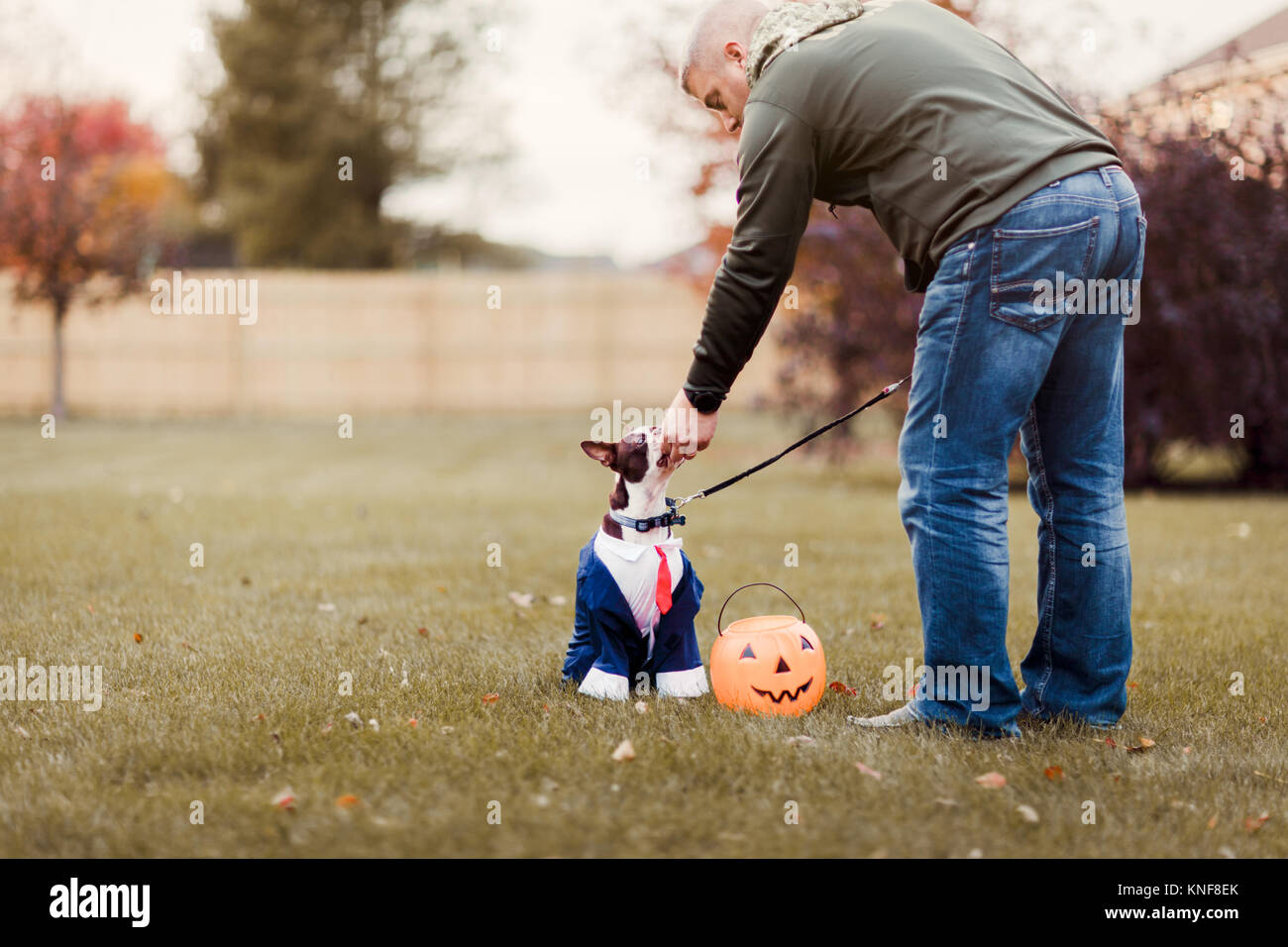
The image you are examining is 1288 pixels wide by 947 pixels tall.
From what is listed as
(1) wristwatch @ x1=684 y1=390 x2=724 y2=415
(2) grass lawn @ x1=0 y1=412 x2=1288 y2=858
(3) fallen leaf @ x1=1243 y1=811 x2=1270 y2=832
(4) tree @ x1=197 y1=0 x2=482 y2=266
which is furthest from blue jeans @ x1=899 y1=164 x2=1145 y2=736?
(4) tree @ x1=197 y1=0 x2=482 y2=266

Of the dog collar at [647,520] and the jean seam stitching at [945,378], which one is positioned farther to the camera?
the dog collar at [647,520]

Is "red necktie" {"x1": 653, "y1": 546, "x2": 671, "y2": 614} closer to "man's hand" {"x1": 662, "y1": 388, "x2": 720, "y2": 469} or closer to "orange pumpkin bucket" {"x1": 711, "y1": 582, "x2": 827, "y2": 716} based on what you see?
"orange pumpkin bucket" {"x1": 711, "y1": 582, "x2": 827, "y2": 716}

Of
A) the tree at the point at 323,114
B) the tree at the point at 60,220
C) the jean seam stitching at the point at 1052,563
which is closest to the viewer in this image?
the jean seam stitching at the point at 1052,563

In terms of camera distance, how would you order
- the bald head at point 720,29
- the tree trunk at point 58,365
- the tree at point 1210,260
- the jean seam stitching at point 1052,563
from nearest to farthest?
the bald head at point 720,29 → the jean seam stitching at point 1052,563 → the tree at point 1210,260 → the tree trunk at point 58,365

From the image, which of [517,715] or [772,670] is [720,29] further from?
[517,715]

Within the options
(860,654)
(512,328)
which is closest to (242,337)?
(512,328)

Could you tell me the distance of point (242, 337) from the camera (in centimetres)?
2034

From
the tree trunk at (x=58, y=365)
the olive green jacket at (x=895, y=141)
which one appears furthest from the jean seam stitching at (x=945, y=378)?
the tree trunk at (x=58, y=365)

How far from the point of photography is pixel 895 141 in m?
3.02

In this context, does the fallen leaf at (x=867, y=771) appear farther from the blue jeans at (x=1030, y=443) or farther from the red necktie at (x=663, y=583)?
the red necktie at (x=663, y=583)

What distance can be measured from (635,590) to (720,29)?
1.69 metres

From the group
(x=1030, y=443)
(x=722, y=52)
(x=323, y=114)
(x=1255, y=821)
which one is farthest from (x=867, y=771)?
(x=323, y=114)

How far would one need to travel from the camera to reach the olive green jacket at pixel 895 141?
2.95 meters

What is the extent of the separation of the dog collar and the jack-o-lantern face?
410mm
